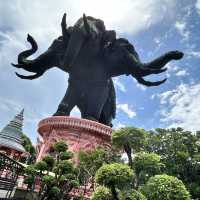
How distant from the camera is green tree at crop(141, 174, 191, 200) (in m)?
8.34

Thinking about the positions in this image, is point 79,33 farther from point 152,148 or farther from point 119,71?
point 152,148

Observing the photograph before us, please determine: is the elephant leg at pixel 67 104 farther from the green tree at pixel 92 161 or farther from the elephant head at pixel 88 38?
the green tree at pixel 92 161

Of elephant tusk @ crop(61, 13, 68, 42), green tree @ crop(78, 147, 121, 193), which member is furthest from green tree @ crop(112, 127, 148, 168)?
elephant tusk @ crop(61, 13, 68, 42)

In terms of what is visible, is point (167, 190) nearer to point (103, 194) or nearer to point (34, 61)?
point (103, 194)

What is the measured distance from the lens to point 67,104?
1983cm

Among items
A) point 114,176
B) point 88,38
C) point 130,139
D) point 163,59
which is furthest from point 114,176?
point 88,38

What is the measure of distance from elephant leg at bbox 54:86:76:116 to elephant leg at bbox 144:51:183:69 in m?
4.90

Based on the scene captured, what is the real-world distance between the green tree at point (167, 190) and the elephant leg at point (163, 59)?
11280 millimetres

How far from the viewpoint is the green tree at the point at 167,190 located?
8.34 m

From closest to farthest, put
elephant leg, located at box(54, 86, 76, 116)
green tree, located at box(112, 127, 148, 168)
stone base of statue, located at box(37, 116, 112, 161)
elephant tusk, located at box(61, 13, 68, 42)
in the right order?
green tree, located at box(112, 127, 148, 168), stone base of statue, located at box(37, 116, 112, 161), elephant tusk, located at box(61, 13, 68, 42), elephant leg, located at box(54, 86, 76, 116)

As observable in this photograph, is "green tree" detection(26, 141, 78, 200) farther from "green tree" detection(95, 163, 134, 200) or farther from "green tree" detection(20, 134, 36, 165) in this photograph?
"green tree" detection(20, 134, 36, 165)

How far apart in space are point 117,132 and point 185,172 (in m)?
5.90

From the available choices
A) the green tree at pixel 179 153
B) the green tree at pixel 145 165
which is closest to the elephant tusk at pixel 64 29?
the green tree at pixel 179 153

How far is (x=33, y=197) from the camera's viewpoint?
41.0 ft
